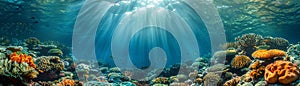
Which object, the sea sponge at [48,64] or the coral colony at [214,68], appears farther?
the sea sponge at [48,64]

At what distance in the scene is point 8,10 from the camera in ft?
82.0

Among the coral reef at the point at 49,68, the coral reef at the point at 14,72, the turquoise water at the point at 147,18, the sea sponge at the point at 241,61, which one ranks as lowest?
the sea sponge at the point at 241,61

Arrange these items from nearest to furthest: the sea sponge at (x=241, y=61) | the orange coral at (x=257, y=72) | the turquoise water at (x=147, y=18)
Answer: the orange coral at (x=257, y=72), the sea sponge at (x=241, y=61), the turquoise water at (x=147, y=18)

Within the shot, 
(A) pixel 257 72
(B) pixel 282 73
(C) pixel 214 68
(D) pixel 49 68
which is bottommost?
(C) pixel 214 68

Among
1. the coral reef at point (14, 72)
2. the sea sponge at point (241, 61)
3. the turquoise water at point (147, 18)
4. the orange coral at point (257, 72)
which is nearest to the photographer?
the coral reef at point (14, 72)

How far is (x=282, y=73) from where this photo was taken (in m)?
6.80

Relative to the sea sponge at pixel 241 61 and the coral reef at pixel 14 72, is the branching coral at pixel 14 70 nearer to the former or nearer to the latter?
the coral reef at pixel 14 72

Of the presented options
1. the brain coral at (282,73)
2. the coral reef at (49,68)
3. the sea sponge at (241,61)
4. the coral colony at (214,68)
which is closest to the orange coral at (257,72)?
the coral colony at (214,68)

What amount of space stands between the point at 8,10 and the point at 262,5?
927 inches

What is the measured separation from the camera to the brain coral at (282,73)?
22.0 ft

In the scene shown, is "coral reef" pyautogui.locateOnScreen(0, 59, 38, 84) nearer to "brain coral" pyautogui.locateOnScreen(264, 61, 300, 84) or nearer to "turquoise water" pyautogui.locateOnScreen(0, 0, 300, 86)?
"brain coral" pyautogui.locateOnScreen(264, 61, 300, 84)

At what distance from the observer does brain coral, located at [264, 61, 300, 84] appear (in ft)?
22.0

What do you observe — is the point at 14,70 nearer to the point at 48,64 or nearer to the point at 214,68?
the point at 48,64

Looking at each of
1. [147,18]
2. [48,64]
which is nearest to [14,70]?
[48,64]
